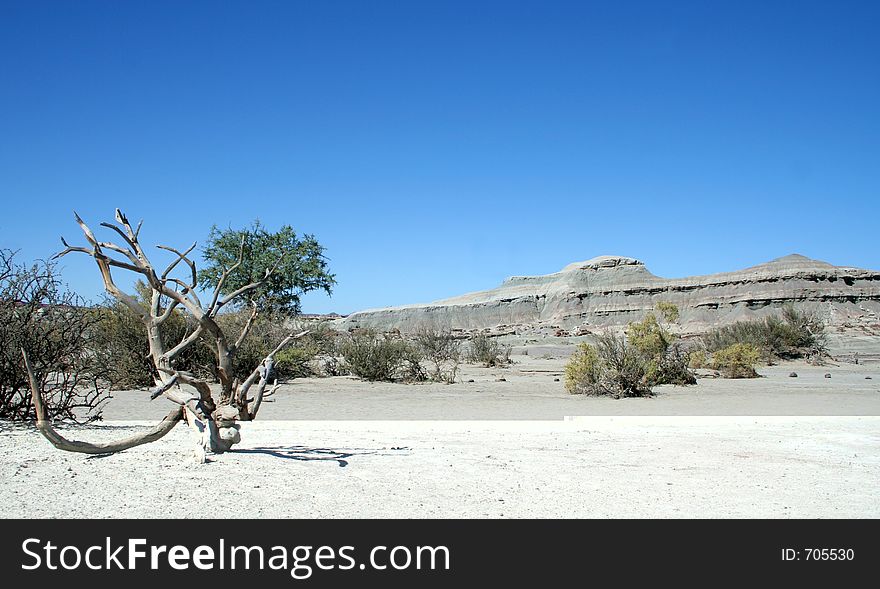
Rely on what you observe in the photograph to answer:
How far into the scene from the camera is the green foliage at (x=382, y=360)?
80.5 ft

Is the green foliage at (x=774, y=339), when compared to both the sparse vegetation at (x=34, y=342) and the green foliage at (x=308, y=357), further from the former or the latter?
the sparse vegetation at (x=34, y=342)

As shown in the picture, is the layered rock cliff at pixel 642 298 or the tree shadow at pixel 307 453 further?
the layered rock cliff at pixel 642 298

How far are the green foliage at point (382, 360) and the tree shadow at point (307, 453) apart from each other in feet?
53.2

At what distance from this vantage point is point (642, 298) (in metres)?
79.9

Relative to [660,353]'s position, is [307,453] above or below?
below

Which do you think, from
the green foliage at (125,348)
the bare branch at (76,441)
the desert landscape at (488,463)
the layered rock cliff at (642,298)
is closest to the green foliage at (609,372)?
the desert landscape at (488,463)

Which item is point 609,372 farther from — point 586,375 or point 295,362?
point 295,362

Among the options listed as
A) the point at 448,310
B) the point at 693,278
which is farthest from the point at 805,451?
the point at 448,310

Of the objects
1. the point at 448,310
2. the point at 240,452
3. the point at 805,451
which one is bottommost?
the point at 805,451

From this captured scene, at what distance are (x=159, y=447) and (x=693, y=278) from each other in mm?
75532

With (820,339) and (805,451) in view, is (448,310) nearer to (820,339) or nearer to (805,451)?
(820,339)

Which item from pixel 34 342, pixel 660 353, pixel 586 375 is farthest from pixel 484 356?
pixel 34 342

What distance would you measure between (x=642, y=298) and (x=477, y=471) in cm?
7610
